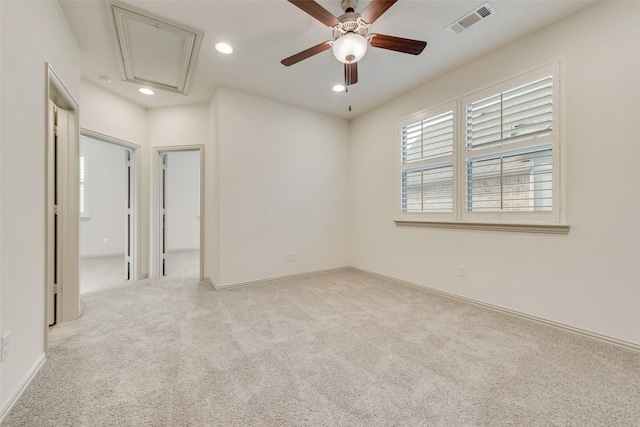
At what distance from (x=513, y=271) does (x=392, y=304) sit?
1.25 metres

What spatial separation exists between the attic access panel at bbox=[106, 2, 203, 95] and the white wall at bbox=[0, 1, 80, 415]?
467mm

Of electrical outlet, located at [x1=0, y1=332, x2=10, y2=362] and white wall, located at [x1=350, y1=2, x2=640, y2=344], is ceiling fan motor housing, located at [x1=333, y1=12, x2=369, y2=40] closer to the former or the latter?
white wall, located at [x1=350, y1=2, x2=640, y2=344]

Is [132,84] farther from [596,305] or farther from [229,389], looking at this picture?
[596,305]

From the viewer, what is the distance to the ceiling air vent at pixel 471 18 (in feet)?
6.93

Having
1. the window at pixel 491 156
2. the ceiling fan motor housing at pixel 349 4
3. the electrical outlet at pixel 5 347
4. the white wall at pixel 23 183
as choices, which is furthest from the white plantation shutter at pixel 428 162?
the electrical outlet at pixel 5 347

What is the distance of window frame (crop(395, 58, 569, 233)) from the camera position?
2.27 m

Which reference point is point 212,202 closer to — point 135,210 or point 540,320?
point 135,210

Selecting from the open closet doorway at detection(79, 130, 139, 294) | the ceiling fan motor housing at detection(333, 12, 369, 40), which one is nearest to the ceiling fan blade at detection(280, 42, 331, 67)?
the ceiling fan motor housing at detection(333, 12, 369, 40)

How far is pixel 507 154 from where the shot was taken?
2.62 metres

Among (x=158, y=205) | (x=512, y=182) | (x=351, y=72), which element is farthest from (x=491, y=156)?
(x=158, y=205)

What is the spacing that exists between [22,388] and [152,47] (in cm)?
287

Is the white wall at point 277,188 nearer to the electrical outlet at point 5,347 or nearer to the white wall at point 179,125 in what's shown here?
the white wall at point 179,125

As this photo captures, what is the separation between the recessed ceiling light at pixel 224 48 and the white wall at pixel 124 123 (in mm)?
1940

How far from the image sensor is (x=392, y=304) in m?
2.91
